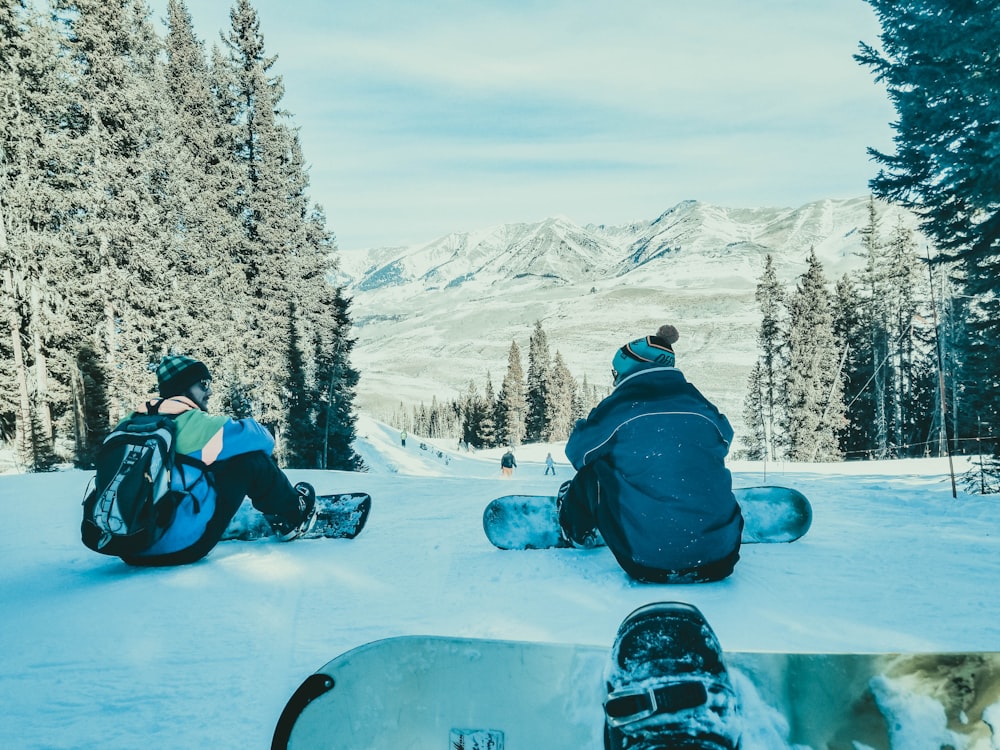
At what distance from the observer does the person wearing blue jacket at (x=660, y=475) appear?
287cm

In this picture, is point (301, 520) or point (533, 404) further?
point (533, 404)

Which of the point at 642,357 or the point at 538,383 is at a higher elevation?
the point at 642,357

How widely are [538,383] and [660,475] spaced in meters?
59.2

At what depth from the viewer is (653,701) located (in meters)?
1.24

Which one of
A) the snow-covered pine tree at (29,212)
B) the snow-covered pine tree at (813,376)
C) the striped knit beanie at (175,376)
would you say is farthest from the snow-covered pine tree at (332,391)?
the snow-covered pine tree at (813,376)

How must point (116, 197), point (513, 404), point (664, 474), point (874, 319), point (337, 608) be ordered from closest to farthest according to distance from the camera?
1. point (664, 474)
2. point (337, 608)
3. point (116, 197)
4. point (874, 319)
5. point (513, 404)

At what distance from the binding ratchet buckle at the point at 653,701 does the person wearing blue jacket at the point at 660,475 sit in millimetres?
1644

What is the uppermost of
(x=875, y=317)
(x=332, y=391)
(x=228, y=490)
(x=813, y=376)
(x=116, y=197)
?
(x=116, y=197)

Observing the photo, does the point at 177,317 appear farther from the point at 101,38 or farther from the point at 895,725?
the point at 895,725

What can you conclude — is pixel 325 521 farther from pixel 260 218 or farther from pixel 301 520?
pixel 260 218

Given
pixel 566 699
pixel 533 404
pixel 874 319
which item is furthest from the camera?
pixel 533 404

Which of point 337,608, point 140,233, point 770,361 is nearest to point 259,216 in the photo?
point 140,233

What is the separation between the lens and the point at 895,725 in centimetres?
140

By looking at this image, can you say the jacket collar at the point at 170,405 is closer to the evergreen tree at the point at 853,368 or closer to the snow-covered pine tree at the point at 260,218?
the snow-covered pine tree at the point at 260,218
